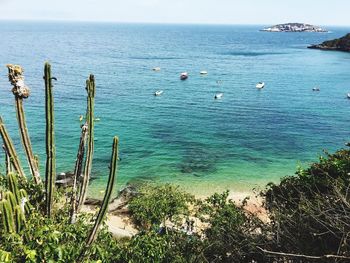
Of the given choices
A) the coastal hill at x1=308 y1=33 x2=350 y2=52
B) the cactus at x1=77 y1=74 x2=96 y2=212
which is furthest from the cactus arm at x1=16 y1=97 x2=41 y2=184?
the coastal hill at x1=308 y1=33 x2=350 y2=52

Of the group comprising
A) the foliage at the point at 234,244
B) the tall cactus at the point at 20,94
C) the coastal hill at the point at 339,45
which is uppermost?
the coastal hill at the point at 339,45

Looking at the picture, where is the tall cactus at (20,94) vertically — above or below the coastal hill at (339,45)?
below

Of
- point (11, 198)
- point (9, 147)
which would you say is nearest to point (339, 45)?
point (9, 147)

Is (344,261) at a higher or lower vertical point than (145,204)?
higher

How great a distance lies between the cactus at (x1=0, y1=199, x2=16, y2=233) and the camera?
9383mm

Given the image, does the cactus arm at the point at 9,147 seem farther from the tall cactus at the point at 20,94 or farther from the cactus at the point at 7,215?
the cactus at the point at 7,215

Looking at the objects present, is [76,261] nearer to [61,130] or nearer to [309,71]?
[61,130]

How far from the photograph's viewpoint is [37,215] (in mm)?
10422

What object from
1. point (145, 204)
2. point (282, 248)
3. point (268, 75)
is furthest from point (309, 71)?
point (282, 248)

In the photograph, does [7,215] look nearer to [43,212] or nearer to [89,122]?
[43,212]

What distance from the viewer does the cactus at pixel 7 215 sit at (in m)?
9.38

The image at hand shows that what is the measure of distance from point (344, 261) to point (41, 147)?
36.7m

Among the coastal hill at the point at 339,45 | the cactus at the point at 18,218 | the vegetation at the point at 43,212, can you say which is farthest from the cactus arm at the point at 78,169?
the coastal hill at the point at 339,45

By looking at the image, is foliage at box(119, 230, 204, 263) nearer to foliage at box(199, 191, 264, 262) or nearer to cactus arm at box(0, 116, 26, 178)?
foliage at box(199, 191, 264, 262)
